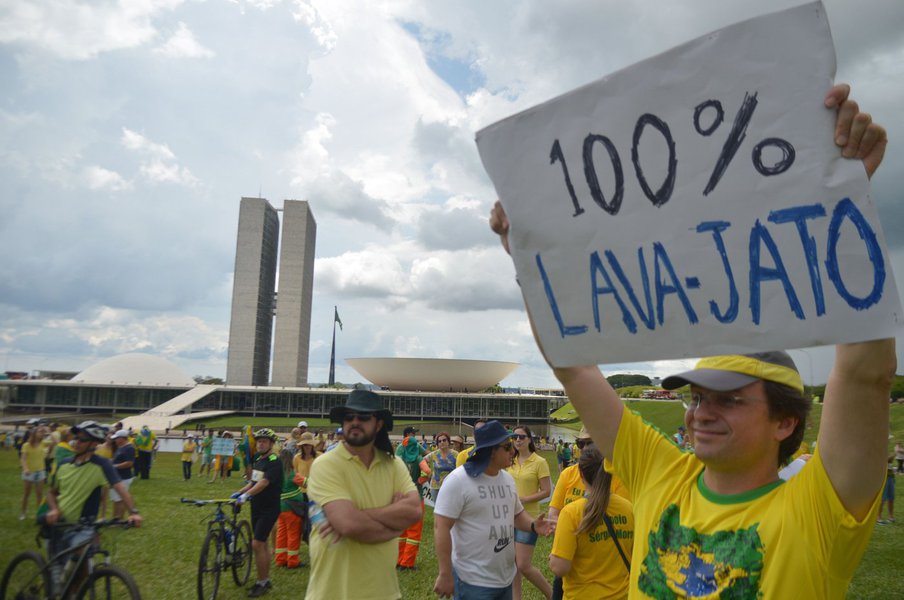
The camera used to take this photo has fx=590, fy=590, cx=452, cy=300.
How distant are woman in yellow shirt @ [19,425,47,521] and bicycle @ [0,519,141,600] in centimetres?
328

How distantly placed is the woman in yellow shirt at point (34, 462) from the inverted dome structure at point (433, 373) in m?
65.5

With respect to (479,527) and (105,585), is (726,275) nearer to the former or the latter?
(479,527)

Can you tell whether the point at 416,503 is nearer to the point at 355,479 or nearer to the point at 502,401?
the point at 355,479

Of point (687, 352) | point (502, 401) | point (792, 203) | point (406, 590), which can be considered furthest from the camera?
point (502, 401)

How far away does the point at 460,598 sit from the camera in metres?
4.44

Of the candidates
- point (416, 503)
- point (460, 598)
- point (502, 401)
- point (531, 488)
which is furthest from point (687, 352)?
point (502, 401)

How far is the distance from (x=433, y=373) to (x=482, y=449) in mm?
73830

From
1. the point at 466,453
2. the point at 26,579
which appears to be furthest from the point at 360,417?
the point at 466,453

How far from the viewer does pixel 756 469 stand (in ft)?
5.98

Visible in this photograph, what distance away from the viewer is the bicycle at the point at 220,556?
6883 mm

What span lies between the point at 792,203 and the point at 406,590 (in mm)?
7146

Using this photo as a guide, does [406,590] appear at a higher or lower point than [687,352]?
lower

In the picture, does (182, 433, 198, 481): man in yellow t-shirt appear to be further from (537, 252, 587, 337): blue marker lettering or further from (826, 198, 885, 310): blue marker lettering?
(826, 198, 885, 310): blue marker lettering

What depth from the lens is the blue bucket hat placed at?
4578mm
